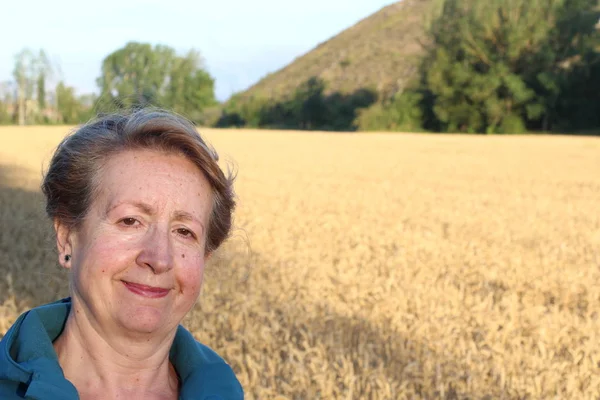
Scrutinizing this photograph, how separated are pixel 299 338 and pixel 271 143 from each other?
91.8ft

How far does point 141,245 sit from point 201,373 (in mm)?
358

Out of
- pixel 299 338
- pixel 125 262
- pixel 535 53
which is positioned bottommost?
pixel 299 338

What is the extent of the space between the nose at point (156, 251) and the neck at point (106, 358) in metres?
0.18

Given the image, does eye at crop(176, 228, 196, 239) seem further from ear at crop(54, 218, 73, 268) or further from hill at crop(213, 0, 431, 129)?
hill at crop(213, 0, 431, 129)

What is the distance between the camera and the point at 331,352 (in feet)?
15.2

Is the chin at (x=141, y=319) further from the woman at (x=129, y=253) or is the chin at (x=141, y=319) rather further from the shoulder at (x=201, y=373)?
the shoulder at (x=201, y=373)

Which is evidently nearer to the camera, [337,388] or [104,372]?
[104,372]

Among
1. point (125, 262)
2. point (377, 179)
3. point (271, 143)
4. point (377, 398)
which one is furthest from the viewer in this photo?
point (271, 143)

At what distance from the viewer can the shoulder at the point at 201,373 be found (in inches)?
71.3

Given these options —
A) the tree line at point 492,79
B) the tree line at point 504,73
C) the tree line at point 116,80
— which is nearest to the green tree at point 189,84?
the tree line at point 116,80

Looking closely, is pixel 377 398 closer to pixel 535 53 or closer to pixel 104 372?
pixel 104 372

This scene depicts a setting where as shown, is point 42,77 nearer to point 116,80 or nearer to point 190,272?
point 116,80

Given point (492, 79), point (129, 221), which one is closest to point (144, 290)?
point (129, 221)

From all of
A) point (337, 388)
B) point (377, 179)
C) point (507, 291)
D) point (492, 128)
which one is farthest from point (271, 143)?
point (337, 388)
